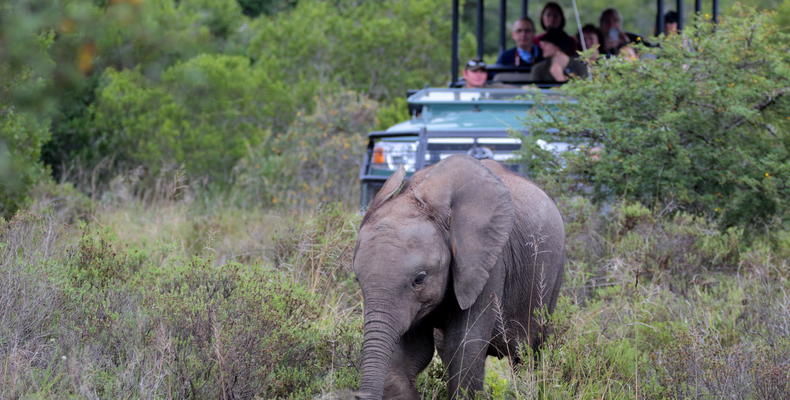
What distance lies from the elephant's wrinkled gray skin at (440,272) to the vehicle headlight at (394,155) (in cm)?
402

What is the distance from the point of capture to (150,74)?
12117mm

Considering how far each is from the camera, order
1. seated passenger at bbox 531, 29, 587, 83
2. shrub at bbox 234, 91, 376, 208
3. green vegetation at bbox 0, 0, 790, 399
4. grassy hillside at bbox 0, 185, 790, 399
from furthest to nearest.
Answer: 1. shrub at bbox 234, 91, 376, 208
2. seated passenger at bbox 531, 29, 587, 83
3. green vegetation at bbox 0, 0, 790, 399
4. grassy hillside at bbox 0, 185, 790, 399

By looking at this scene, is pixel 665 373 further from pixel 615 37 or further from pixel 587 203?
pixel 615 37

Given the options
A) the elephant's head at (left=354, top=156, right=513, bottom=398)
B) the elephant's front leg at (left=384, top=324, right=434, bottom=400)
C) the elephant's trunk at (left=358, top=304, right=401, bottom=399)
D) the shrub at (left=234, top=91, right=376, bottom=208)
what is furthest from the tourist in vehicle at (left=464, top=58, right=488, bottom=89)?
the elephant's trunk at (left=358, top=304, right=401, bottom=399)

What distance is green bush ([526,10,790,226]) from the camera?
8.52 meters

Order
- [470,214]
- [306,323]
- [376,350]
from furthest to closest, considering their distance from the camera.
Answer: [306,323]
[470,214]
[376,350]

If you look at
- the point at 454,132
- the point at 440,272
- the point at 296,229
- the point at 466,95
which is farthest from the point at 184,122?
the point at 440,272

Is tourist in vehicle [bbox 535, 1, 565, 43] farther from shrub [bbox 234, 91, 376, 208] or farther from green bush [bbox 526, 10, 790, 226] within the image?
green bush [bbox 526, 10, 790, 226]

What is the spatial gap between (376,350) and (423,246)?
525 mm

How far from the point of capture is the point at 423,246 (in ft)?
15.7

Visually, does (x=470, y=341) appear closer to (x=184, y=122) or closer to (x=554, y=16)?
(x=554, y=16)

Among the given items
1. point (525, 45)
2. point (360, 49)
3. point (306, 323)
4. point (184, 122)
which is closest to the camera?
point (306, 323)

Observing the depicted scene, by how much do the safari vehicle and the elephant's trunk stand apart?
4.04 m

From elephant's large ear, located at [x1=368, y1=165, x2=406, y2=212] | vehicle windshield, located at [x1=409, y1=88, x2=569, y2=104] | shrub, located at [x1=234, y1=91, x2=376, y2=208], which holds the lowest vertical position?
shrub, located at [x1=234, y1=91, x2=376, y2=208]
